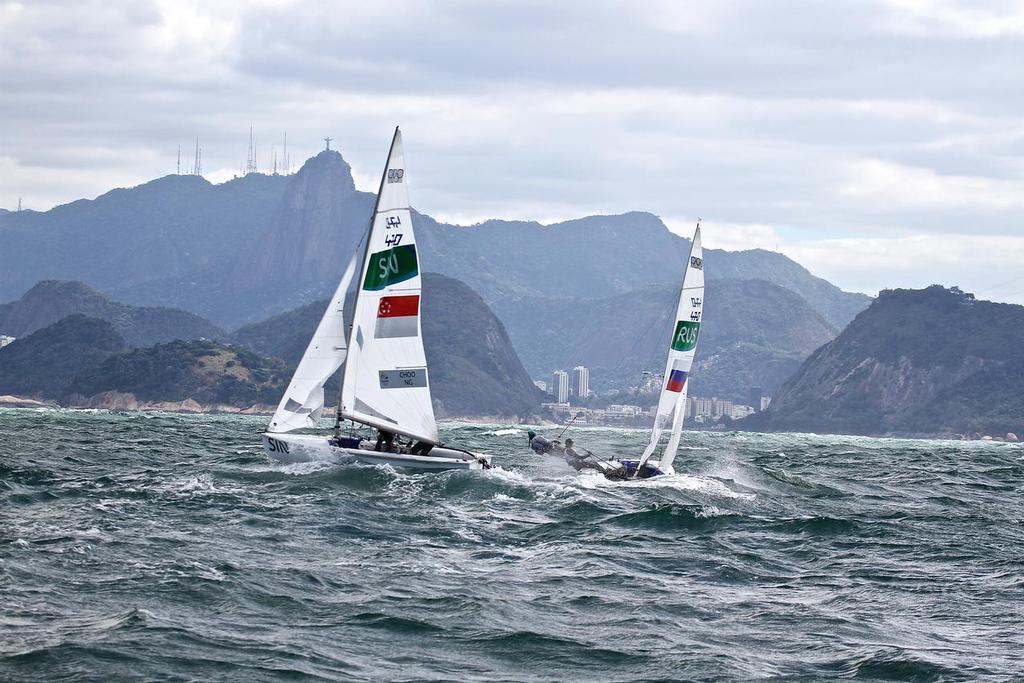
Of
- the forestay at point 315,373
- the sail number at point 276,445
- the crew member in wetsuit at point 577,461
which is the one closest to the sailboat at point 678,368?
the crew member in wetsuit at point 577,461

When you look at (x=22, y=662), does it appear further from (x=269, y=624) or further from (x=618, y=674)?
(x=618, y=674)

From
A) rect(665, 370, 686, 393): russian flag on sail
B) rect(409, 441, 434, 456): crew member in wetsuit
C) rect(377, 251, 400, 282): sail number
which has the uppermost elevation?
rect(377, 251, 400, 282): sail number

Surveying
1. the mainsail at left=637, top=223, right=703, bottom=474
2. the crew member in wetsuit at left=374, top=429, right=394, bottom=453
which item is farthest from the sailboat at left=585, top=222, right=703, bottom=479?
the crew member in wetsuit at left=374, top=429, right=394, bottom=453

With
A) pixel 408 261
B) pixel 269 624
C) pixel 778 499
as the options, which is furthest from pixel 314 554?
pixel 778 499

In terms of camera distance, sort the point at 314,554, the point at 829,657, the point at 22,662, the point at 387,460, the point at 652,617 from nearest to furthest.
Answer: the point at 22,662 → the point at 829,657 → the point at 652,617 → the point at 314,554 → the point at 387,460

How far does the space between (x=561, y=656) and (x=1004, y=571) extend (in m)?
17.2

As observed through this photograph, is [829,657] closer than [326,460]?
Yes

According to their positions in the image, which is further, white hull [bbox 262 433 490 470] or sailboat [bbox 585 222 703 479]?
sailboat [bbox 585 222 703 479]

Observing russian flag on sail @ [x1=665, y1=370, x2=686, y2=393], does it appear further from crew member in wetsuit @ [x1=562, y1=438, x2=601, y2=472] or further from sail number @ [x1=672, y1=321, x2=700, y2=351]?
crew member in wetsuit @ [x1=562, y1=438, x2=601, y2=472]

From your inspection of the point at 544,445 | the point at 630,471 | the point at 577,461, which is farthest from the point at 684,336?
the point at 544,445

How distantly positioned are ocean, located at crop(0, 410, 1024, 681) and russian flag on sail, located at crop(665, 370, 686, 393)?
5216 millimetres

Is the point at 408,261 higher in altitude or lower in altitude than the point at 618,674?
higher

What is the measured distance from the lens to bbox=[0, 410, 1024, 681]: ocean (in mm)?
25016

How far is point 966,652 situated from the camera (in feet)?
89.4
